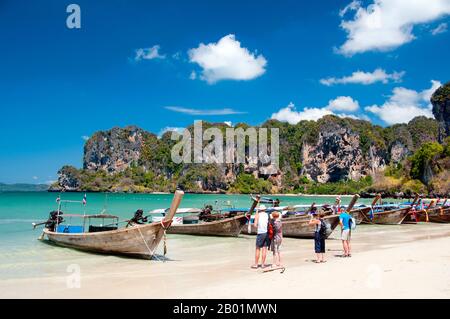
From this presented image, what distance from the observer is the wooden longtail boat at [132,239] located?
13250 mm

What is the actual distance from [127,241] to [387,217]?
73.7 feet

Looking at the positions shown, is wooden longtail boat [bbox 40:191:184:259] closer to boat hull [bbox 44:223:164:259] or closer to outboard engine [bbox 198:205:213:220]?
boat hull [bbox 44:223:164:259]

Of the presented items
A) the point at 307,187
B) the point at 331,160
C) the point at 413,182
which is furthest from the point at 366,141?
the point at 413,182

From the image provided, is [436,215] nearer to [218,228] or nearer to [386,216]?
[386,216]

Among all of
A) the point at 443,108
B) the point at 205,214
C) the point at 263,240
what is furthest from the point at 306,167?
the point at 263,240

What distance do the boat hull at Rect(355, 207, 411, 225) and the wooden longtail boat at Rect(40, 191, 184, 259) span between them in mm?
20131

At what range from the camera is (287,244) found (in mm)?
18406

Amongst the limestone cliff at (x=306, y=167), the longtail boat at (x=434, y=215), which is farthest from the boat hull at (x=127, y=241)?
the limestone cliff at (x=306, y=167)

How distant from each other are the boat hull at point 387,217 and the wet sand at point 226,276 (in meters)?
15.1

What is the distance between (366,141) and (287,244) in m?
178

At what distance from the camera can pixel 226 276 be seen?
35.3 ft

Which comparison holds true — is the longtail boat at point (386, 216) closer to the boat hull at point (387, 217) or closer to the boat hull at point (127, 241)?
the boat hull at point (387, 217)
